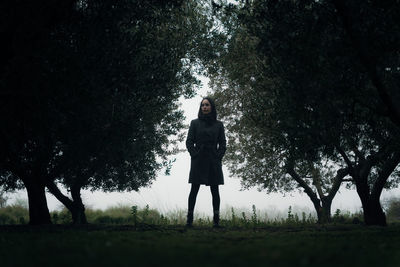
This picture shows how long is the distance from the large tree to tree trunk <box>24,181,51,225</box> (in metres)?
0.04

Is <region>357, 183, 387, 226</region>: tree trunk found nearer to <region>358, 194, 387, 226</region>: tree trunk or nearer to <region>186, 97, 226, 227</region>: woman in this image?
<region>358, 194, 387, 226</region>: tree trunk

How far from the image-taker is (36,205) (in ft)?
44.9

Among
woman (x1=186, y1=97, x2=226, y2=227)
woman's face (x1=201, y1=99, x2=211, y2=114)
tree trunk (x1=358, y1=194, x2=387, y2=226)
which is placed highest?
woman's face (x1=201, y1=99, x2=211, y2=114)

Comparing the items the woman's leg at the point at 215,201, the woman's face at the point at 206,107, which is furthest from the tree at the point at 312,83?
the woman's leg at the point at 215,201

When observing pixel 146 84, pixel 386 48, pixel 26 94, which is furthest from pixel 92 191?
pixel 386 48

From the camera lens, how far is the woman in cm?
1108

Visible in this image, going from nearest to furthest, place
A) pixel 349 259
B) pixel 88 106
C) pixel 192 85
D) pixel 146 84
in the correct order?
pixel 349 259, pixel 88 106, pixel 146 84, pixel 192 85

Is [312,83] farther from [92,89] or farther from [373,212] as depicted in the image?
[373,212]

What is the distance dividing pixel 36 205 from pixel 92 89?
5.83m

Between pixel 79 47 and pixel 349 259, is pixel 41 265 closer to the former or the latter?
pixel 349 259

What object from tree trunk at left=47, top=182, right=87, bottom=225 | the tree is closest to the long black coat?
the tree

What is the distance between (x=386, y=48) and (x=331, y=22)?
1.48 meters

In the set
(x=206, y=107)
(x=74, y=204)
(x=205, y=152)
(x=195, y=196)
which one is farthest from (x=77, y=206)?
(x=206, y=107)

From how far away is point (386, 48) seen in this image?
916 cm
